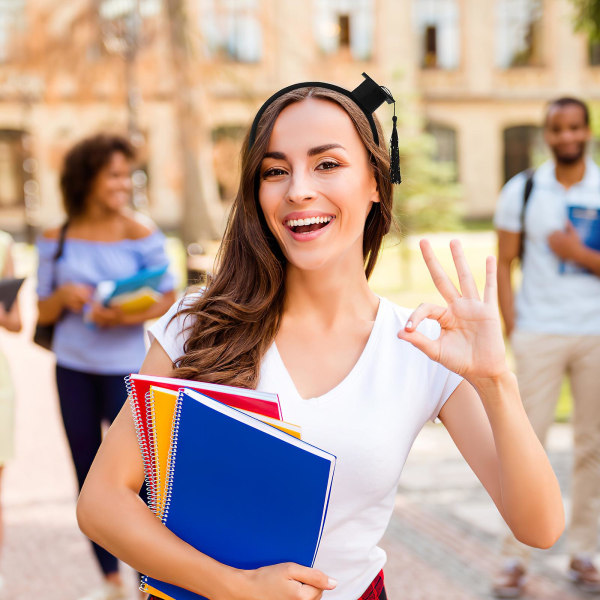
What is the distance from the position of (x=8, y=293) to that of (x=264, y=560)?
2.58m

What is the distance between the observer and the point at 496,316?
5.89 feet

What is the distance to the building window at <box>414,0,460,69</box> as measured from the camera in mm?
32031

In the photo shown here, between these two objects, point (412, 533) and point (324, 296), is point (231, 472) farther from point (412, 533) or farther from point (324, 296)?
point (412, 533)

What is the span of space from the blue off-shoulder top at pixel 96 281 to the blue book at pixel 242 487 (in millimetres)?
2450

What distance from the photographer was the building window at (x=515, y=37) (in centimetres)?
3238

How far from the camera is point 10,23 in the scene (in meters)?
18.0

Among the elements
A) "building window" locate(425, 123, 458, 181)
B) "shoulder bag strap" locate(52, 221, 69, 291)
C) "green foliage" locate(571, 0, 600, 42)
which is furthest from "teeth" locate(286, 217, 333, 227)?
"building window" locate(425, 123, 458, 181)

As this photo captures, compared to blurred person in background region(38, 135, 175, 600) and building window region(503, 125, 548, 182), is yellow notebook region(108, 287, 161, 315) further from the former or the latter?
building window region(503, 125, 548, 182)

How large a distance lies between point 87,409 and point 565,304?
2.15 metres

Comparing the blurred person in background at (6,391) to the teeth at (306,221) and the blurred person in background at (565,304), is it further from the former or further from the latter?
the teeth at (306,221)

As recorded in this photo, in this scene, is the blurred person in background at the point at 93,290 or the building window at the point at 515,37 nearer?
the blurred person in background at the point at 93,290

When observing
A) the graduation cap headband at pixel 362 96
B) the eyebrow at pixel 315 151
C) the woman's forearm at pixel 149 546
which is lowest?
the woman's forearm at pixel 149 546

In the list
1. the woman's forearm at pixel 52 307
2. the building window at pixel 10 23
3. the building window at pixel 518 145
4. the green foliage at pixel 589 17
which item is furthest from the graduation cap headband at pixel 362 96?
the building window at pixel 518 145

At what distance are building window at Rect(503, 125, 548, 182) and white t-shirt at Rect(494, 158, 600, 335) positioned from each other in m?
30.0
